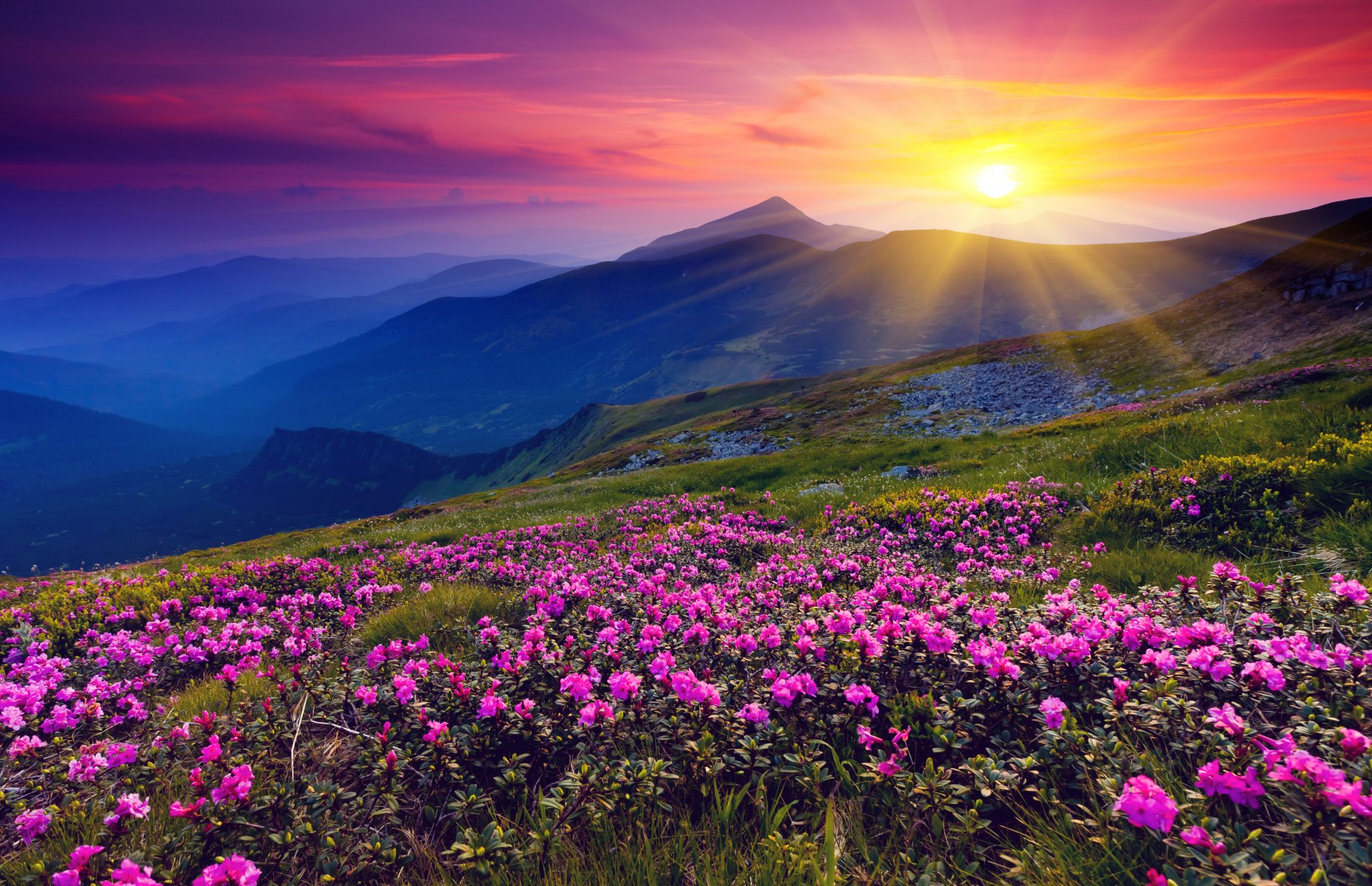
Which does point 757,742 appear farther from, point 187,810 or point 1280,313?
point 1280,313

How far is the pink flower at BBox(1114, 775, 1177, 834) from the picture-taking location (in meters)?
2.29

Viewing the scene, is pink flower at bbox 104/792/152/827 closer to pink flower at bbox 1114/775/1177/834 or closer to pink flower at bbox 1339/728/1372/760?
pink flower at bbox 1114/775/1177/834

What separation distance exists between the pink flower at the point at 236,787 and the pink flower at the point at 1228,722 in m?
5.08

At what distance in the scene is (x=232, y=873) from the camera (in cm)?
261

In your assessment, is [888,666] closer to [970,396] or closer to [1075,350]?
[970,396]

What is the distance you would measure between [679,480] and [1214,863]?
28078 mm

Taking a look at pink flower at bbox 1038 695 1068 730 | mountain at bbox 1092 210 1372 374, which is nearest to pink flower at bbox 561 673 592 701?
pink flower at bbox 1038 695 1068 730

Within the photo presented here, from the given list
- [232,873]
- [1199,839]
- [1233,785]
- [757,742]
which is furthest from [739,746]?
[232,873]

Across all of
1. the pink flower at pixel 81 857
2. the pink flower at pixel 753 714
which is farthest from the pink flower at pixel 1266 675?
the pink flower at pixel 81 857

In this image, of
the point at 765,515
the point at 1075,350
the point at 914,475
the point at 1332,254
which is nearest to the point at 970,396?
the point at 1075,350

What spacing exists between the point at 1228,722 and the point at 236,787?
518 centimetres

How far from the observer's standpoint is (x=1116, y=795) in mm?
2637

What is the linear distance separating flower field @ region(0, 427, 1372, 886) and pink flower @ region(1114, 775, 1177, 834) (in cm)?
1

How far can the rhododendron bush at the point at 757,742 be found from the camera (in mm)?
→ 2646
